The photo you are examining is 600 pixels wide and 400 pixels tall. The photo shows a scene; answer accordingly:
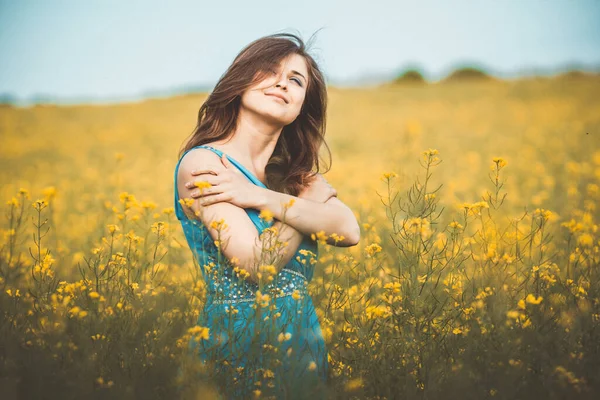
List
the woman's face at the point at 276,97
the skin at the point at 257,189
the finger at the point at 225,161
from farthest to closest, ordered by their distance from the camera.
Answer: the woman's face at the point at 276,97
the finger at the point at 225,161
the skin at the point at 257,189

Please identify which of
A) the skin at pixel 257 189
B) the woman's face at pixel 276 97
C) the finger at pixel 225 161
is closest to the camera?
the skin at pixel 257 189

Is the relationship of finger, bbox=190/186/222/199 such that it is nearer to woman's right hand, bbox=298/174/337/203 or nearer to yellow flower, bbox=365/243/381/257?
woman's right hand, bbox=298/174/337/203

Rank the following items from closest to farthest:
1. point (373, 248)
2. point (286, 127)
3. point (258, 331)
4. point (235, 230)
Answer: point (258, 331)
point (235, 230)
point (373, 248)
point (286, 127)

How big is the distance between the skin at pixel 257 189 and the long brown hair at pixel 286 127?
4cm

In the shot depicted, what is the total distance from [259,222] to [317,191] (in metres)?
0.41

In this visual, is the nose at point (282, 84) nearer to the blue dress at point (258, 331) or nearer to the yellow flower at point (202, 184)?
the blue dress at point (258, 331)

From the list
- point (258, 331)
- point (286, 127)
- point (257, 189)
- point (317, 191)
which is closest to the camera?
point (258, 331)

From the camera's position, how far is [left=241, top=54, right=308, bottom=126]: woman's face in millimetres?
2488

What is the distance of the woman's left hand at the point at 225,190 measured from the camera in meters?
2.18

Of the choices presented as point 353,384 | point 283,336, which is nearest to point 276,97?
point 283,336

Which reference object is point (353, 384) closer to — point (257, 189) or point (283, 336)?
point (283, 336)

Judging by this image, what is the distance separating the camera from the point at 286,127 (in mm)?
2961

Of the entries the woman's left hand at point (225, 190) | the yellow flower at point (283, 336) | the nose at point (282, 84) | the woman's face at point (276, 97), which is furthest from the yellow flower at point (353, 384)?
the nose at point (282, 84)

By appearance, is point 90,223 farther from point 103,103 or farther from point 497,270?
point 103,103
